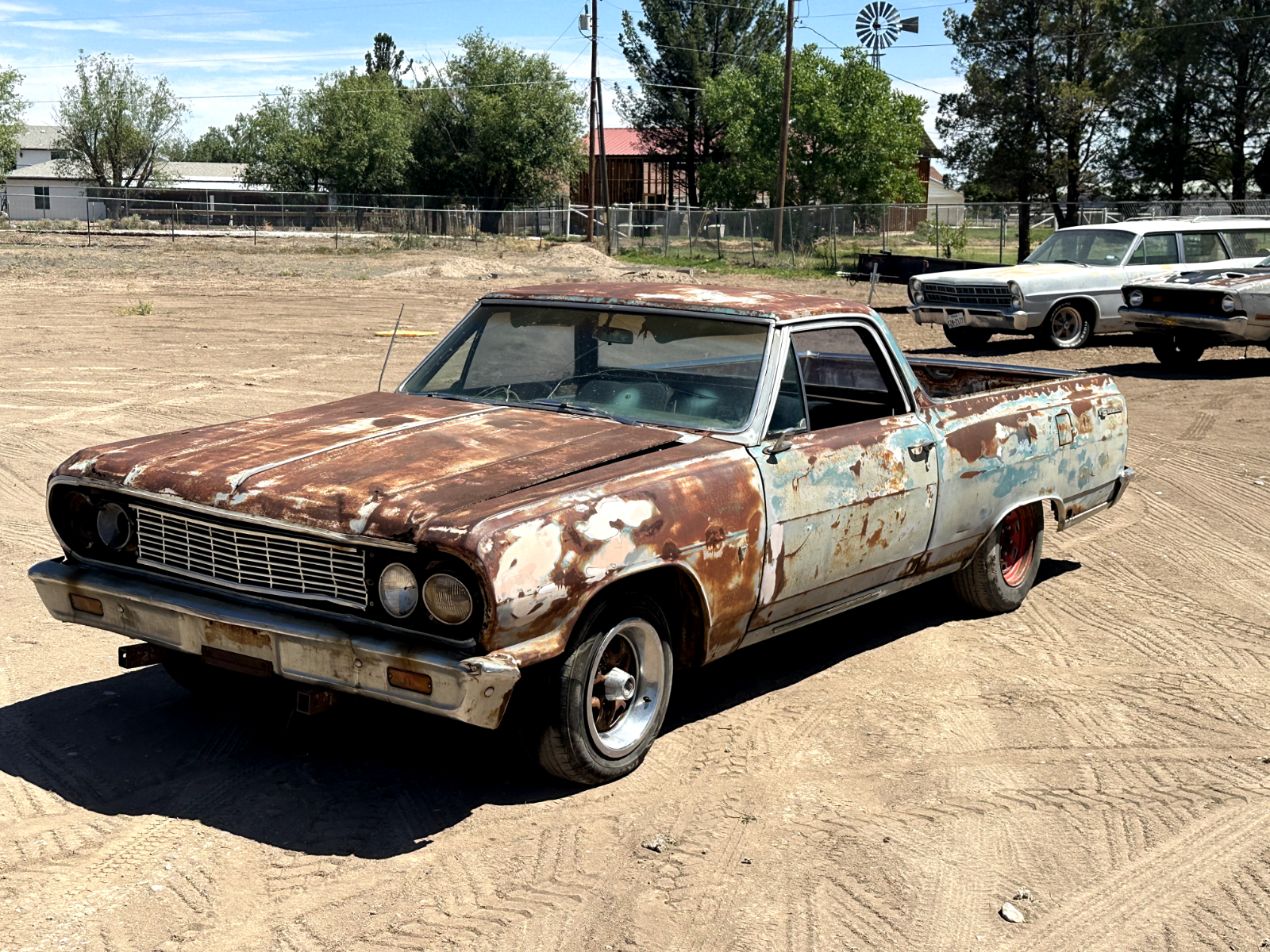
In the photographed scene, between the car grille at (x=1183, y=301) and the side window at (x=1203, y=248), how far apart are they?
2105 millimetres

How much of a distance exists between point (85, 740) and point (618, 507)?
217 centimetres

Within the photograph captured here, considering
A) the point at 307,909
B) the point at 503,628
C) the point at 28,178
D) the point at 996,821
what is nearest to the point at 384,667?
the point at 503,628

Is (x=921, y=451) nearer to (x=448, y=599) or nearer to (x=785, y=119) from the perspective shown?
(x=448, y=599)

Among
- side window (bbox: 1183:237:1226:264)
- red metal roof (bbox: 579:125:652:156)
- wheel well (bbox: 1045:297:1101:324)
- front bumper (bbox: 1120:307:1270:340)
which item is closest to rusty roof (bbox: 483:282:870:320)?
front bumper (bbox: 1120:307:1270:340)

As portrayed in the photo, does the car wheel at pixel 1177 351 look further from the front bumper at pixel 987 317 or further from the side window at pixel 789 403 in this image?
the side window at pixel 789 403

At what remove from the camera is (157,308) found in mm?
22516

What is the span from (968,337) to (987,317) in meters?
0.81

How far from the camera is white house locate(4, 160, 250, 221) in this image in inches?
2874

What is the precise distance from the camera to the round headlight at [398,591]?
4.00m

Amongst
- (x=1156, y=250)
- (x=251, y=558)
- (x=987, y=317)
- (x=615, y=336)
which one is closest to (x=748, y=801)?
(x=251, y=558)

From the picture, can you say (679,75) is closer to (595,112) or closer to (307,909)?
(595,112)

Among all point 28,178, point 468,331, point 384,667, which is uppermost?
point 28,178

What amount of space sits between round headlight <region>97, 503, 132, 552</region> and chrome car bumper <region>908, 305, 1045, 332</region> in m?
14.9

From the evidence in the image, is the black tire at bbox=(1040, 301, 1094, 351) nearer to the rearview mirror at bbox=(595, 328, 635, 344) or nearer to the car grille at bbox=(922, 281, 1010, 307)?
the car grille at bbox=(922, 281, 1010, 307)
